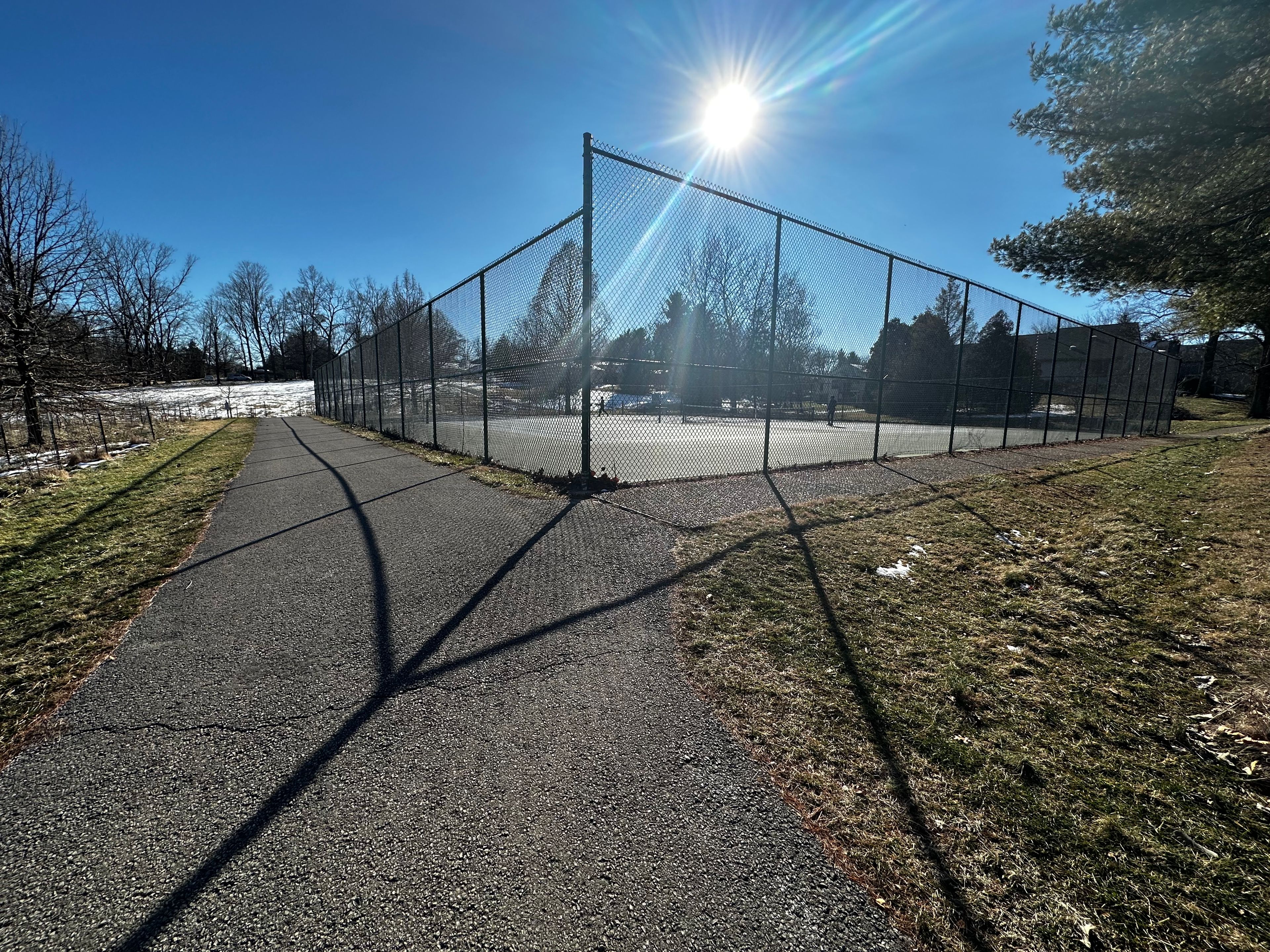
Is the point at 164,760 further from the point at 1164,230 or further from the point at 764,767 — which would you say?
the point at 1164,230

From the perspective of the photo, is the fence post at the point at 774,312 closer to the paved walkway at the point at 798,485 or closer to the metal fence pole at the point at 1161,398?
the paved walkway at the point at 798,485

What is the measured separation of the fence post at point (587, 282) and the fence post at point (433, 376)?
557 cm

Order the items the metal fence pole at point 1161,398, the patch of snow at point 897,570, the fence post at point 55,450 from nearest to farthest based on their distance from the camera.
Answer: the patch of snow at point 897,570 → the fence post at point 55,450 → the metal fence pole at point 1161,398

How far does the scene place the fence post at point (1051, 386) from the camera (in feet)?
40.6

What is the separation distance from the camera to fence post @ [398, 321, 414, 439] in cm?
1180

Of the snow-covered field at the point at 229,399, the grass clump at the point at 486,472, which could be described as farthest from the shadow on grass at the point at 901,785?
the snow-covered field at the point at 229,399

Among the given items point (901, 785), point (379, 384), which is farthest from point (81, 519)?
point (379, 384)

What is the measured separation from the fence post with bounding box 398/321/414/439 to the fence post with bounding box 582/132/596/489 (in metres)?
7.61

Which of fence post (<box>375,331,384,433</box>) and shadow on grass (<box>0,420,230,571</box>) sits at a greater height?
fence post (<box>375,331,384,433</box>)

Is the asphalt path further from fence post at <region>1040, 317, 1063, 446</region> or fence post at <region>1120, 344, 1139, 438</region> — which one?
fence post at <region>1120, 344, 1139, 438</region>

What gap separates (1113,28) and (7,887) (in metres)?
13.5

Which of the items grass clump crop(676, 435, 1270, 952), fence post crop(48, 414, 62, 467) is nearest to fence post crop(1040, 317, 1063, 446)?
grass clump crop(676, 435, 1270, 952)

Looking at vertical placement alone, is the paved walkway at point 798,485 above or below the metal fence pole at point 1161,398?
below

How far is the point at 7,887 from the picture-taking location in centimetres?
127
